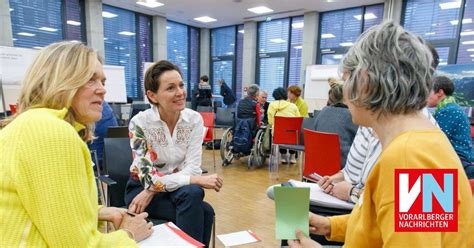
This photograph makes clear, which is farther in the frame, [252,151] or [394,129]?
[252,151]

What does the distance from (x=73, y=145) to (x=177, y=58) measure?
8.65m

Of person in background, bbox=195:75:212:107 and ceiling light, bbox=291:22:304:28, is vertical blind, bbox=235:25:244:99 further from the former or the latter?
person in background, bbox=195:75:212:107

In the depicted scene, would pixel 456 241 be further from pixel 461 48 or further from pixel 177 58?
pixel 177 58

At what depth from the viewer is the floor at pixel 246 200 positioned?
2551 mm

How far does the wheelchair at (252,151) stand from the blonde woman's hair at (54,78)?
3860 mm

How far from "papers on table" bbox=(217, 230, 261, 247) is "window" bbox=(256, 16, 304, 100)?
614cm

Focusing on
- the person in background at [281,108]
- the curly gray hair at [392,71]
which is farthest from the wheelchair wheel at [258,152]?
the curly gray hair at [392,71]

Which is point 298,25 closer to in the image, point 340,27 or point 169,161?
point 340,27

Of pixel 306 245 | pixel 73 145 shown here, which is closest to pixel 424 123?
pixel 306 245

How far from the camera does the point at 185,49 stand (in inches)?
365

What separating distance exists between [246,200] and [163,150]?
73.3 inches

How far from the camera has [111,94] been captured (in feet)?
19.3

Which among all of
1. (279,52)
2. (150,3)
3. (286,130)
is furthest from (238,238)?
(279,52)

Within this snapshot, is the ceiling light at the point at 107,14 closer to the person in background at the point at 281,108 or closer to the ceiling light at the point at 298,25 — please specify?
the ceiling light at the point at 298,25
